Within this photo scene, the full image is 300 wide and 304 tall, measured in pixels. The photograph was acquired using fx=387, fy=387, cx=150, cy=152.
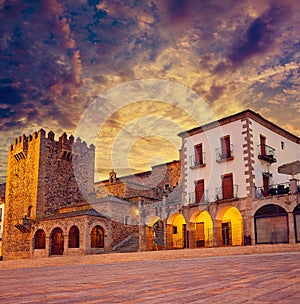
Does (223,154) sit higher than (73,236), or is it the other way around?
(223,154)

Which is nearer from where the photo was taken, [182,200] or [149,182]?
[182,200]

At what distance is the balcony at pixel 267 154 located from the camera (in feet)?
80.4

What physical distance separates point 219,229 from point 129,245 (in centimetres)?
797

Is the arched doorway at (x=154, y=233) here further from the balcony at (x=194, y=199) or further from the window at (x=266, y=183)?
the window at (x=266, y=183)

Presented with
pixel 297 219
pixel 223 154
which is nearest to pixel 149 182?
pixel 223 154

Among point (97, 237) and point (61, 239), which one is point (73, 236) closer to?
point (61, 239)

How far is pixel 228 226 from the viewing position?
977 inches

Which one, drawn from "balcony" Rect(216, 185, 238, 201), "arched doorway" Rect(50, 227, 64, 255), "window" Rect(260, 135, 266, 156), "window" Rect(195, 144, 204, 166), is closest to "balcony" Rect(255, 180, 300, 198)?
"balcony" Rect(216, 185, 238, 201)

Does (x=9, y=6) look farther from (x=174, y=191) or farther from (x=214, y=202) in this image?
(x=174, y=191)

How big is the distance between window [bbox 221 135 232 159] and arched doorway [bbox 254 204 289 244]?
441 centimetres

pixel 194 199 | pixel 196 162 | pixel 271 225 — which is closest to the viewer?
pixel 271 225

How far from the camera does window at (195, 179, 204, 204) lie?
85.5ft

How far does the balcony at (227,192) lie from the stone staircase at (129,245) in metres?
7.49

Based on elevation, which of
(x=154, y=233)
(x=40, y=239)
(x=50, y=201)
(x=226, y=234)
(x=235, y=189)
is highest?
(x=50, y=201)
